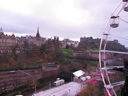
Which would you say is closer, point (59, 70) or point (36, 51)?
point (59, 70)

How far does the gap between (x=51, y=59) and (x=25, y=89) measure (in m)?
11.8

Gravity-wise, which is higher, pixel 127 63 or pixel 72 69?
pixel 127 63

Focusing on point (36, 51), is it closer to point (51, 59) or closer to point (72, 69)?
point (51, 59)

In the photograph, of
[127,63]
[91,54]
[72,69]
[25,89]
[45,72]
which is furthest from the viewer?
[91,54]

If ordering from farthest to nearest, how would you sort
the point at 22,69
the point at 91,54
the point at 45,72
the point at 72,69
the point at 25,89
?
the point at 91,54
the point at 72,69
the point at 45,72
the point at 22,69
the point at 25,89

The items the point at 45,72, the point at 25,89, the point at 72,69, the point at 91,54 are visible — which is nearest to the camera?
the point at 25,89

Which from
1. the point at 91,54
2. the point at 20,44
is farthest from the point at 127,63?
the point at 91,54

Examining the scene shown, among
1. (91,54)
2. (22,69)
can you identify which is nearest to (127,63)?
(22,69)

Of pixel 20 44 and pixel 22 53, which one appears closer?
pixel 22 53

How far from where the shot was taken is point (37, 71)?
28562 millimetres

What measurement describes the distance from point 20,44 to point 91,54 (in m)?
11.0

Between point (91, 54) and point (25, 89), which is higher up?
point (91, 54)

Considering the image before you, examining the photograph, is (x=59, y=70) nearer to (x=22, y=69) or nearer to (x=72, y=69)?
(x=72, y=69)

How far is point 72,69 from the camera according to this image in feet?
114
